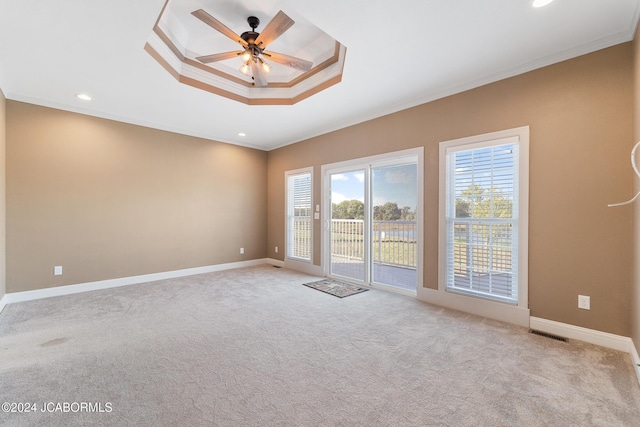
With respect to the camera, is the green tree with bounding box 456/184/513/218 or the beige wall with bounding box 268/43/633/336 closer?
the beige wall with bounding box 268/43/633/336

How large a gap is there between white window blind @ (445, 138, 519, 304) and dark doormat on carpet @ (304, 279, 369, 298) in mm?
1333

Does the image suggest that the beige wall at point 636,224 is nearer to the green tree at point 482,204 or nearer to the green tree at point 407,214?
the green tree at point 482,204

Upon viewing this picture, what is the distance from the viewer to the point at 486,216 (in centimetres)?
306

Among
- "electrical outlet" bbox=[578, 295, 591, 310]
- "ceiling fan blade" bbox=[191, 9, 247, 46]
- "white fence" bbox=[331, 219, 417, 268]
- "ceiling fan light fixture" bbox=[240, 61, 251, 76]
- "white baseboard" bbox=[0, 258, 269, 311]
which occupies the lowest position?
"white baseboard" bbox=[0, 258, 269, 311]

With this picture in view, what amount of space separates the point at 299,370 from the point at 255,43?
295 cm

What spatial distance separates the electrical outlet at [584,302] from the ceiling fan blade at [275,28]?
3.56 metres

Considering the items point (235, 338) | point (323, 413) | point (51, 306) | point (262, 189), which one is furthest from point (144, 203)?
point (323, 413)

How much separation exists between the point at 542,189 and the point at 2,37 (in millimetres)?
5146

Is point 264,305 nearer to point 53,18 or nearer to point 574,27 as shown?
point 53,18

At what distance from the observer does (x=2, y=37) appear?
2383 mm

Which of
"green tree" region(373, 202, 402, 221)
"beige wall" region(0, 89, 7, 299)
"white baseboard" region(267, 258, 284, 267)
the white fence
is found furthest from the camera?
"white baseboard" region(267, 258, 284, 267)

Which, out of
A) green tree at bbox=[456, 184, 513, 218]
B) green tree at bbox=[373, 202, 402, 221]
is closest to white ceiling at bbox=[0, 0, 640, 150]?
green tree at bbox=[456, 184, 513, 218]

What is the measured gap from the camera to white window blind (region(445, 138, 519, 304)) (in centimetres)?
291

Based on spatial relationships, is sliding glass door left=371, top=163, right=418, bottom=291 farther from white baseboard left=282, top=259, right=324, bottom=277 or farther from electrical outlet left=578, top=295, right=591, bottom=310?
electrical outlet left=578, top=295, right=591, bottom=310
